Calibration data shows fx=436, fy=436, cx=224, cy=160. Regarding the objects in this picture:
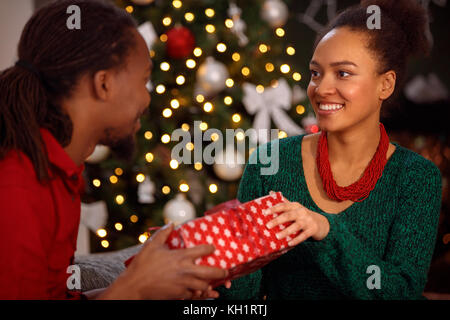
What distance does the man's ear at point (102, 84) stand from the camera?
1.01m

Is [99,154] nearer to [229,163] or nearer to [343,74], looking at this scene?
[229,163]

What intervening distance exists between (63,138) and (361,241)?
0.88 metres

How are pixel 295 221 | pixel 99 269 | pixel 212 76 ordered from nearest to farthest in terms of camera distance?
pixel 295 221 → pixel 99 269 → pixel 212 76

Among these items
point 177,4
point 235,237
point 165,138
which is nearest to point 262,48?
point 177,4

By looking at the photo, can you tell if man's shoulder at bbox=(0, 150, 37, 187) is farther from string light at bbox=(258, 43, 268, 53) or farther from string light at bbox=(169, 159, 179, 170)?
string light at bbox=(258, 43, 268, 53)

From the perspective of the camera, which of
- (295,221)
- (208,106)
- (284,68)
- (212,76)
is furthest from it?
(284,68)

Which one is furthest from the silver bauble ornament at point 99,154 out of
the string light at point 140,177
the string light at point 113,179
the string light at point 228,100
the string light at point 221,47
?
the string light at point 221,47

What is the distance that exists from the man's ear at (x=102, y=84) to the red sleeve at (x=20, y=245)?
0.27m

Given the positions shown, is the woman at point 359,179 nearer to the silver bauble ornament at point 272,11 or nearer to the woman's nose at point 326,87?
the woman's nose at point 326,87

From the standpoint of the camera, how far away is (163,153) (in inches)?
102

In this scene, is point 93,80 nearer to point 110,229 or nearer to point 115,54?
point 115,54

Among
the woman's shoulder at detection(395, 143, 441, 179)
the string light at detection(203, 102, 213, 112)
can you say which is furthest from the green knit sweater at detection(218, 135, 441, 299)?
the string light at detection(203, 102, 213, 112)

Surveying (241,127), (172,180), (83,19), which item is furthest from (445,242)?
(83,19)

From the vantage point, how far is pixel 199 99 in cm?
252
